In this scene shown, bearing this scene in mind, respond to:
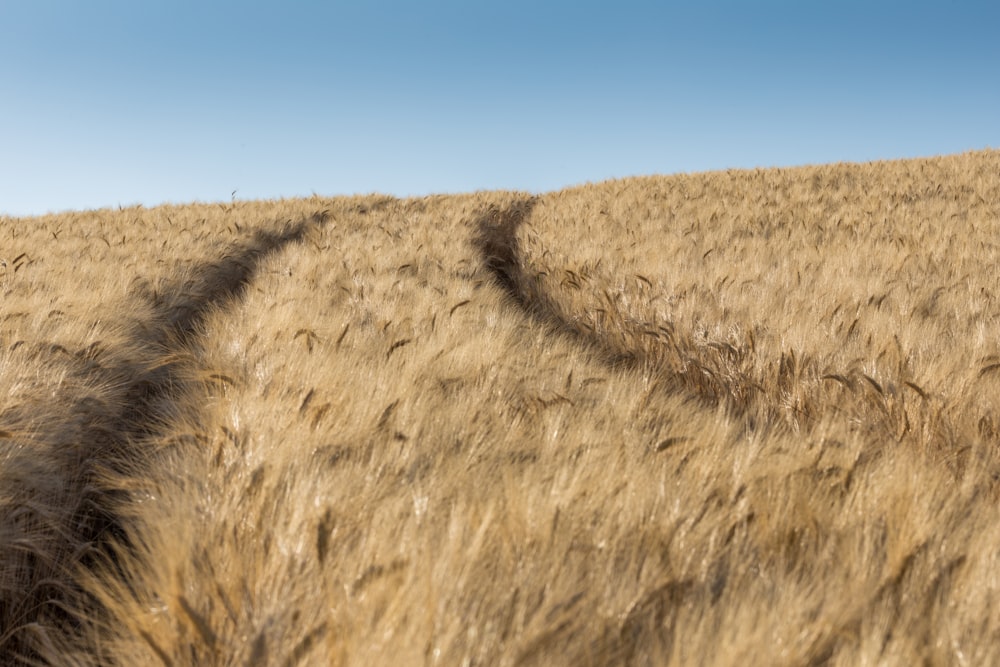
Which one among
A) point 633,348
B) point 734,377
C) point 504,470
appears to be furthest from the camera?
point 633,348

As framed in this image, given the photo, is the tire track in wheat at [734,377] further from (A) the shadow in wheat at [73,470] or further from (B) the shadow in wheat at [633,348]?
(A) the shadow in wheat at [73,470]

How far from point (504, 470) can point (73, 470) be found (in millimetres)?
1723

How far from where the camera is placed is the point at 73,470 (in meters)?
2.18

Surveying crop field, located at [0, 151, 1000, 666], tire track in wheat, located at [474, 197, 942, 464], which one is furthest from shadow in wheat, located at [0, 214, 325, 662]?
tire track in wheat, located at [474, 197, 942, 464]

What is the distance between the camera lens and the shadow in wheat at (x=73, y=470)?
1.55m

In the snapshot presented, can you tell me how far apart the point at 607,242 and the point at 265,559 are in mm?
5947

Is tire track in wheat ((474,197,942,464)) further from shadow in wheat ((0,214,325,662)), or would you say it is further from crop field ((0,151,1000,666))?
shadow in wheat ((0,214,325,662))

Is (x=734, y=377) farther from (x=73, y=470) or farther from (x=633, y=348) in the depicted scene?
(x=73, y=470)

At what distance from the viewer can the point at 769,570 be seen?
1.24 m

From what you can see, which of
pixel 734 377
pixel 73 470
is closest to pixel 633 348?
pixel 734 377

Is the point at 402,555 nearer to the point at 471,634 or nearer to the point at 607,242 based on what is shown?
the point at 471,634

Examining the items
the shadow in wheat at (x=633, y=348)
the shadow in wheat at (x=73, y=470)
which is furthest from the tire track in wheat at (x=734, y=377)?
the shadow in wheat at (x=73, y=470)

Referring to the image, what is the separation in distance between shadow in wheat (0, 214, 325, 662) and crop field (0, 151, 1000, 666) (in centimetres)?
1

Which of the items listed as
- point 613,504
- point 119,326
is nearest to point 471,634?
point 613,504
